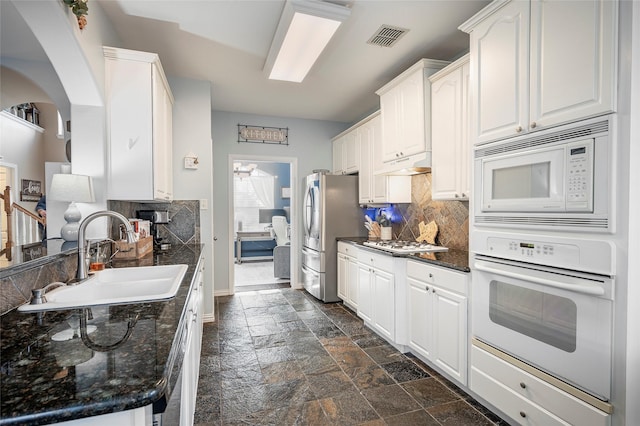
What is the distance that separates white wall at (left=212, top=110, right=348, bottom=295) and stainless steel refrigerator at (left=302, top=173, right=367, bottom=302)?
75cm

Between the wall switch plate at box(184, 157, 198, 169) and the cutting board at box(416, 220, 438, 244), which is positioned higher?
the wall switch plate at box(184, 157, 198, 169)

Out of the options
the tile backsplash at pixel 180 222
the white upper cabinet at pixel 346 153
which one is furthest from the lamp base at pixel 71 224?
the white upper cabinet at pixel 346 153

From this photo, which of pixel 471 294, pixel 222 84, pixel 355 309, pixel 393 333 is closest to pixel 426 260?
pixel 471 294

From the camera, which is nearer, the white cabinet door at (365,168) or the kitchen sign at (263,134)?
the white cabinet door at (365,168)

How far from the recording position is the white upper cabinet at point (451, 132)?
2373 mm

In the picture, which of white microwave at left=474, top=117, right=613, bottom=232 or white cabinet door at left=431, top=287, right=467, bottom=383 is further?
white cabinet door at left=431, top=287, right=467, bottom=383

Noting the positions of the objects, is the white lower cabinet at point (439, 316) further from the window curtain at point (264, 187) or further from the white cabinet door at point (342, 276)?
the window curtain at point (264, 187)

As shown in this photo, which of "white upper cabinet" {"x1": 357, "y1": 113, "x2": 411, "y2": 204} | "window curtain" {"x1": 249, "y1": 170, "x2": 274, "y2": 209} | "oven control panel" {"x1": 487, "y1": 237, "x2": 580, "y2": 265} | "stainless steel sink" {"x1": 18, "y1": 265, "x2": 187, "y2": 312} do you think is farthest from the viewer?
"window curtain" {"x1": 249, "y1": 170, "x2": 274, "y2": 209}

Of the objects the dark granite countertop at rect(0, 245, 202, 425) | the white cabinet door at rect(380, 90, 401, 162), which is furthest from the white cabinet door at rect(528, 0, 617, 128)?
the dark granite countertop at rect(0, 245, 202, 425)

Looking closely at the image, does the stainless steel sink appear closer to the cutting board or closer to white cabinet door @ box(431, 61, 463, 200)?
white cabinet door @ box(431, 61, 463, 200)

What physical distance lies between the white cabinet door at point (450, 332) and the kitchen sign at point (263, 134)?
3.33 metres

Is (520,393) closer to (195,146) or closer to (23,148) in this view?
(195,146)

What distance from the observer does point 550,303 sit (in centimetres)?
154

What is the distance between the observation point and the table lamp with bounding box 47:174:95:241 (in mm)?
1833
